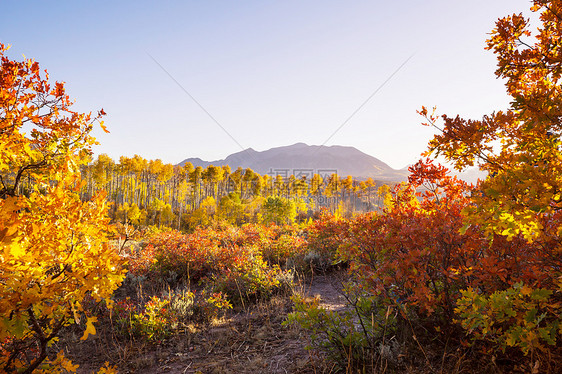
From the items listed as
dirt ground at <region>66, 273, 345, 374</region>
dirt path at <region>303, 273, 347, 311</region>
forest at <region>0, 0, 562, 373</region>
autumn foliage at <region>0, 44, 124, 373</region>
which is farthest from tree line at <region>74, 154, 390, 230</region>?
autumn foliage at <region>0, 44, 124, 373</region>

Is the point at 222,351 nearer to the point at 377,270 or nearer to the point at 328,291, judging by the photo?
the point at 377,270

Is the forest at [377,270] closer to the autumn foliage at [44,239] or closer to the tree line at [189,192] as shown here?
the autumn foliage at [44,239]

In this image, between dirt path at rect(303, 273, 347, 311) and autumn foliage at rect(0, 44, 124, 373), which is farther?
dirt path at rect(303, 273, 347, 311)

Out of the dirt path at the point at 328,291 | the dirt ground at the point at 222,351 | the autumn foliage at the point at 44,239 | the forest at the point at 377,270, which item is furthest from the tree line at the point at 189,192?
the autumn foliage at the point at 44,239

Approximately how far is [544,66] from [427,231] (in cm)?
155

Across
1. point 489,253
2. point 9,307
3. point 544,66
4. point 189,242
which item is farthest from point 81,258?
point 189,242

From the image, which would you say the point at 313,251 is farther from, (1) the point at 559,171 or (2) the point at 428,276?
(1) the point at 559,171

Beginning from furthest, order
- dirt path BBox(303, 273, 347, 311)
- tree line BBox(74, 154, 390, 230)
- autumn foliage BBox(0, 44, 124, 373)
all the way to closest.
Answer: tree line BBox(74, 154, 390, 230) → dirt path BBox(303, 273, 347, 311) → autumn foliage BBox(0, 44, 124, 373)

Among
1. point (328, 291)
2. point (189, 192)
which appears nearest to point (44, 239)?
point (328, 291)

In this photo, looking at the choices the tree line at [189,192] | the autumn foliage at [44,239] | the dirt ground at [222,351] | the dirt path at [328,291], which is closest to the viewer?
the autumn foliage at [44,239]

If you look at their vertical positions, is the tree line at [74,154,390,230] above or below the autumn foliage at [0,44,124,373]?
below

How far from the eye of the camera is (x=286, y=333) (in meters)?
3.75

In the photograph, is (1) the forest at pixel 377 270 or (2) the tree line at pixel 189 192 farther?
(2) the tree line at pixel 189 192

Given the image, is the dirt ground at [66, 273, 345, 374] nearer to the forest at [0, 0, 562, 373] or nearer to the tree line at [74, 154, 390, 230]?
the forest at [0, 0, 562, 373]
